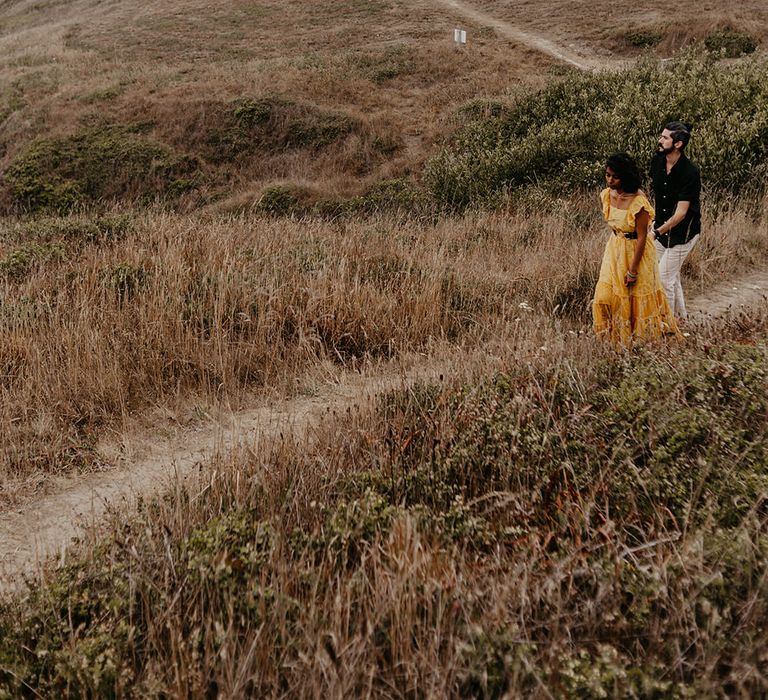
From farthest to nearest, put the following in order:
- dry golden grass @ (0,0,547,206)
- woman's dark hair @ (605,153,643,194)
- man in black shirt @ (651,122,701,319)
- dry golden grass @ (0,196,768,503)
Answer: dry golden grass @ (0,0,547,206)
man in black shirt @ (651,122,701,319)
woman's dark hair @ (605,153,643,194)
dry golden grass @ (0,196,768,503)

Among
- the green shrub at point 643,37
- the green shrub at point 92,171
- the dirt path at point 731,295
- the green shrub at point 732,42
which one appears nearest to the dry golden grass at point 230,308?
the dirt path at point 731,295

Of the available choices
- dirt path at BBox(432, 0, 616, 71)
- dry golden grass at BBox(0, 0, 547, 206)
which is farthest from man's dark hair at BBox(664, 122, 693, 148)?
dirt path at BBox(432, 0, 616, 71)

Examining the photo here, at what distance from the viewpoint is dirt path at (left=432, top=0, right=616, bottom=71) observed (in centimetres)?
2811

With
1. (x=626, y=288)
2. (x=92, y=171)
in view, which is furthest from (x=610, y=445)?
(x=92, y=171)

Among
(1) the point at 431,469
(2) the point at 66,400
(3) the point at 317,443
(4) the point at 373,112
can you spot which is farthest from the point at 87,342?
(4) the point at 373,112

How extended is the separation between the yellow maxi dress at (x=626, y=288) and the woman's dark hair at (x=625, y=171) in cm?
11

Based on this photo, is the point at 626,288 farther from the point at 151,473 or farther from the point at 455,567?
the point at 151,473

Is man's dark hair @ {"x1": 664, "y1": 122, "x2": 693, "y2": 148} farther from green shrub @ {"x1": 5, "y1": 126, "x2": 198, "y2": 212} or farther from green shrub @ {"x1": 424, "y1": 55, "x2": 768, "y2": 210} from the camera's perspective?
green shrub @ {"x1": 5, "y1": 126, "x2": 198, "y2": 212}

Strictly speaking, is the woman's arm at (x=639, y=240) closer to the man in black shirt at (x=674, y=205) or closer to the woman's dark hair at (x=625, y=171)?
the woman's dark hair at (x=625, y=171)

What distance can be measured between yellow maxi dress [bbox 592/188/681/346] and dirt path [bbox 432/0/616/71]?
20129mm

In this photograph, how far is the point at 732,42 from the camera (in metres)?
27.5

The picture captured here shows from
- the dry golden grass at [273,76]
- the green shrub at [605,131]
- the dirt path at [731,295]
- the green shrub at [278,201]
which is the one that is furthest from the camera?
the dry golden grass at [273,76]

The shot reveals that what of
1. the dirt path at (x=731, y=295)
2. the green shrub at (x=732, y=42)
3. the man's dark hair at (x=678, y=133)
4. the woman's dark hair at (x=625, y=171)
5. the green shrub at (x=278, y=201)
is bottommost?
the green shrub at (x=278, y=201)

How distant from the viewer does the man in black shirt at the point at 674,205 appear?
6.09 meters
